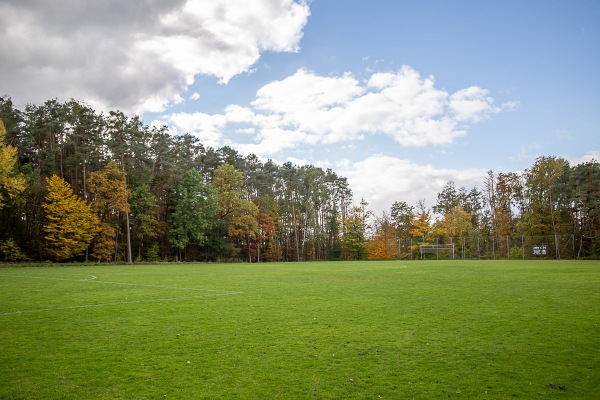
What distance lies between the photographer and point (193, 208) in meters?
54.2

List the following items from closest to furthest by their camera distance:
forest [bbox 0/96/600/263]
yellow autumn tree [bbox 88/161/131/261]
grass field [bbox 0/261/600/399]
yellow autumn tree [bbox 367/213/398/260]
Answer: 1. grass field [bbox 0/261/600/399]
2. forest [bbox 0/96/600/263]
3. yellow autumn tree [bbox 88/161/131/261]
4. yellow autumn tree [bbox 367/213/398/260]

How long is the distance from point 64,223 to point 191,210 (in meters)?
16.0

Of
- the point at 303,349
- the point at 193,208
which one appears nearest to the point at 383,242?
the point at 193,208

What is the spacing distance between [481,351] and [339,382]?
298 cm

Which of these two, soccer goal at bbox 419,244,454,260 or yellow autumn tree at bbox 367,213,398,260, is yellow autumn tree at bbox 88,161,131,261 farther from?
soccer goal at bbox 419,244,454,260

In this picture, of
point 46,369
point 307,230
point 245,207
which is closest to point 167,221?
point 245,207

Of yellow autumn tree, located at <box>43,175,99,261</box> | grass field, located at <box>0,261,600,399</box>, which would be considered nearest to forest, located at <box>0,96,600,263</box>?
yellow autumn tree, located at <box>43,175,99,261</box>

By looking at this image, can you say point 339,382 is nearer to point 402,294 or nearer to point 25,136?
point 402,294

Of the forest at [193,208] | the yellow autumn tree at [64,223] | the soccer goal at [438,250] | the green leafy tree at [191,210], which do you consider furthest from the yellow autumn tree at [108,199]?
the soccer goal at [438,250]

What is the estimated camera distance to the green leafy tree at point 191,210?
53188 mm

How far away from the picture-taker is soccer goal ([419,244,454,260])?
60625mm

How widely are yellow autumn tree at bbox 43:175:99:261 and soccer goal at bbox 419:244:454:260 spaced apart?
47.2m

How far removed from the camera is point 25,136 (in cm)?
4869

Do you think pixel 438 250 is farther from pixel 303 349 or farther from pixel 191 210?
pixel 303 349
